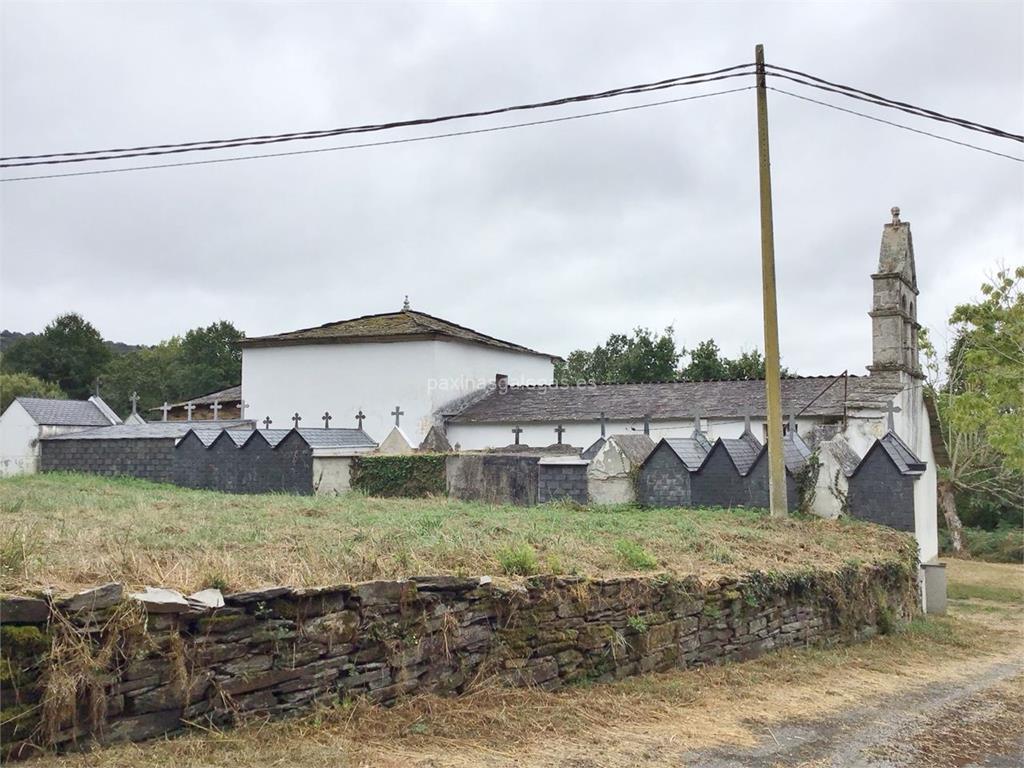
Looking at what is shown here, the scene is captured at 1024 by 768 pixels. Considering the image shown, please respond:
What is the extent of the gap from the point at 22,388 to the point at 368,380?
32650mm

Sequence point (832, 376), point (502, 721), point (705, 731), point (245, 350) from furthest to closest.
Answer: point (245, 350) < point (832, 376) < point (705, 731) < point (502, 721)

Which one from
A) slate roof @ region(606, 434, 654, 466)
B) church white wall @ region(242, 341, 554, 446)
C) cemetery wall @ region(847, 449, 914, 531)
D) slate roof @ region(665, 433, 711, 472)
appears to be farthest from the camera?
church white wall @ region(242, 341, 554, 446)

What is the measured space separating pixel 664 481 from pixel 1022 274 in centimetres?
1174

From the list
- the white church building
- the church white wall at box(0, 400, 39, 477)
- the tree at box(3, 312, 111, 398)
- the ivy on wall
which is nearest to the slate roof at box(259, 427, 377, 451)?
the white church building

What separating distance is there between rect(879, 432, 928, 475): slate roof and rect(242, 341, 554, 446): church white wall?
16.8 meters

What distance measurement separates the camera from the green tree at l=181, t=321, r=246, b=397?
60.6m

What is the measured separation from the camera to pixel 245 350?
34406 millimetres

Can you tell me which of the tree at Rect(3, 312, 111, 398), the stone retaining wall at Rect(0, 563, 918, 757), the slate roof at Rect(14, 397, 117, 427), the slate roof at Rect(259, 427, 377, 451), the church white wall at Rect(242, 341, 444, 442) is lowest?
the stone retaining wall at Rect(0, 563, 918, 757)

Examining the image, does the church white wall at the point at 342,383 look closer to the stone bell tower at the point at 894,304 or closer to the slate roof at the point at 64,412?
the slate roof at the point at 64,412

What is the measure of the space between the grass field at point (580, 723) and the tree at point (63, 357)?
195 feet

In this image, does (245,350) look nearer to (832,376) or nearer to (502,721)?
(832,376)

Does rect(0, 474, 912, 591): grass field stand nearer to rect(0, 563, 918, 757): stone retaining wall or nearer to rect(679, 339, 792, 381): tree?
rect(0, 563, 918, 757): stone retaining wall

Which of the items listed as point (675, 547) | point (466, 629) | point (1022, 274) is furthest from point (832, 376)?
point (466, 629)

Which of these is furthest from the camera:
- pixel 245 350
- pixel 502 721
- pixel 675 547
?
pixel 245 350
